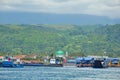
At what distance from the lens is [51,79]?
119000mm

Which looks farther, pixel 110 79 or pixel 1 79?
pixel 110 79

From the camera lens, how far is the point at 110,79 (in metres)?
122

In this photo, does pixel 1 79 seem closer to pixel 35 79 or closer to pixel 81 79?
pixel 35 79

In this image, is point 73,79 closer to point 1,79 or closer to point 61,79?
point 61,79

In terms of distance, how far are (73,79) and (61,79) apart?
308 cm

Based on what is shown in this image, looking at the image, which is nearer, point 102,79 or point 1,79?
point 1,79

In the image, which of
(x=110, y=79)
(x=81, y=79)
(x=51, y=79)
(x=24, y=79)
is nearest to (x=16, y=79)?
(x=24, y=79)

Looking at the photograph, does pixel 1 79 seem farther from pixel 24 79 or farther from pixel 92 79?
pixel 92 79

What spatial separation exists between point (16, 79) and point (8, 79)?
244 cm

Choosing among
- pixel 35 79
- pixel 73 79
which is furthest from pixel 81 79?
pixel 35 79

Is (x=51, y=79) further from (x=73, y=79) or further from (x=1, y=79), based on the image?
(x=1, y=79)

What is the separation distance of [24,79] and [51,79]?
7.50 m

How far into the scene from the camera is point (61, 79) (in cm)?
11931

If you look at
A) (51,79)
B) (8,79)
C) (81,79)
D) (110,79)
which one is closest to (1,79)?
(8,79)
